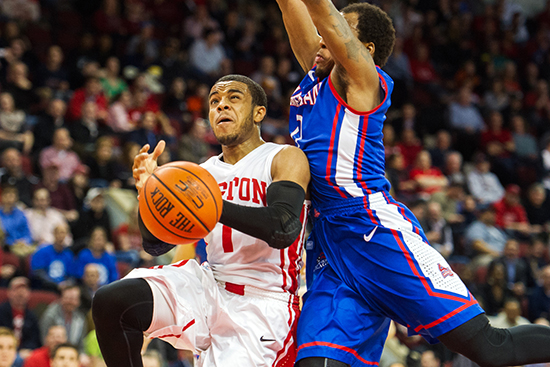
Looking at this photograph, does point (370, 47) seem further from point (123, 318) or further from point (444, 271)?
point (123, 318)

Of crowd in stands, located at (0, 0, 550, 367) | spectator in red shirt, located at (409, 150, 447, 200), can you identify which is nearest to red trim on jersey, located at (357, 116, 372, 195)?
crowd in stands, located at (0, 0, 550, 367)

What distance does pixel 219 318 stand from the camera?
349 centimetres

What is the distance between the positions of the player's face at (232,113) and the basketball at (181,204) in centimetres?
79

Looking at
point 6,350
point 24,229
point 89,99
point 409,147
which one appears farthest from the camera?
point 409,147

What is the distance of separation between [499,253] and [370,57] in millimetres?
8725

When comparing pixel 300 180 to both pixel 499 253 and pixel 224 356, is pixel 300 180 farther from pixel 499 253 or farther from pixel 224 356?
pixel 499 253

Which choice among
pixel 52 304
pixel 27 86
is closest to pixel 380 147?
pixel 52 304

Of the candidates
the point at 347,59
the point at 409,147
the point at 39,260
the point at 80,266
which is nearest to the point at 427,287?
the point at 347,59

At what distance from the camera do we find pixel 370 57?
3430mm

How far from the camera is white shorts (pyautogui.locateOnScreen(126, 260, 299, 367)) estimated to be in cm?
332

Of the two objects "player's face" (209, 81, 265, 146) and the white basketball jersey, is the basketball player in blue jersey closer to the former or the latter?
the white basketball jersey

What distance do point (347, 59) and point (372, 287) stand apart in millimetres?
1217

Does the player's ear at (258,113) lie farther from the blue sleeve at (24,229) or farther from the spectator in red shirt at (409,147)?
the spectator in red shirt at (409,147)

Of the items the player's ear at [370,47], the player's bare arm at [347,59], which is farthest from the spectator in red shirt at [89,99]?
the player's bare arm at [347,59]
